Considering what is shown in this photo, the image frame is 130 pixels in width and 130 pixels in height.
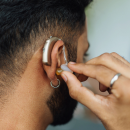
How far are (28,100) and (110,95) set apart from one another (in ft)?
1.26

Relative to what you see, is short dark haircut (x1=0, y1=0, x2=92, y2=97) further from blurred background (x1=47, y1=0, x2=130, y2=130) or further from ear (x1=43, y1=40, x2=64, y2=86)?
blurred background (x1=47, y1=0, x2=130, y2=130)

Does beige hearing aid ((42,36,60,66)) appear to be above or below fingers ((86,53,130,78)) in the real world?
above

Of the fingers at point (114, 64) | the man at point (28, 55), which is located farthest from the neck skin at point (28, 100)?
the fingers at point (114, 64)

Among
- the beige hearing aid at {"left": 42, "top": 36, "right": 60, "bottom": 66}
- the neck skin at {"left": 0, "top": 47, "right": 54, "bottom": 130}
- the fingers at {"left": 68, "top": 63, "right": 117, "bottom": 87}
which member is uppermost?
the beige hearing aid at {"left": 42, "top": 36, "right": 60, "bottom": 66}

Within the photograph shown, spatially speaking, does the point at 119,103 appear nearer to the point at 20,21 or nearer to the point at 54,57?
the point at 54,57

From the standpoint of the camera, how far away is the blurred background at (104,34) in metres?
1.48

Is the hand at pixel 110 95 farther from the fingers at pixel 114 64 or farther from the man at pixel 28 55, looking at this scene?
the man at pixel 28 55

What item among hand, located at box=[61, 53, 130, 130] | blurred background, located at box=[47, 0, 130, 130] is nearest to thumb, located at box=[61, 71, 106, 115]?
hand, located at box=[61, 53, 130, 130]

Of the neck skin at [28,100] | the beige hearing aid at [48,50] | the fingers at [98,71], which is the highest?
the beige hearing aid at [48,50]

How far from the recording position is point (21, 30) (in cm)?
57

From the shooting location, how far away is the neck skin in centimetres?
61

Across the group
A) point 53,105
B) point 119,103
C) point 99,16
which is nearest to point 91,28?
point 99,16

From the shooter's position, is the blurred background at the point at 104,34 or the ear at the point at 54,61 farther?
the blurred background at the point at 104,34

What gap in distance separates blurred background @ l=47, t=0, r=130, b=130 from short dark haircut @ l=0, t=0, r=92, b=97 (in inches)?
37.9
